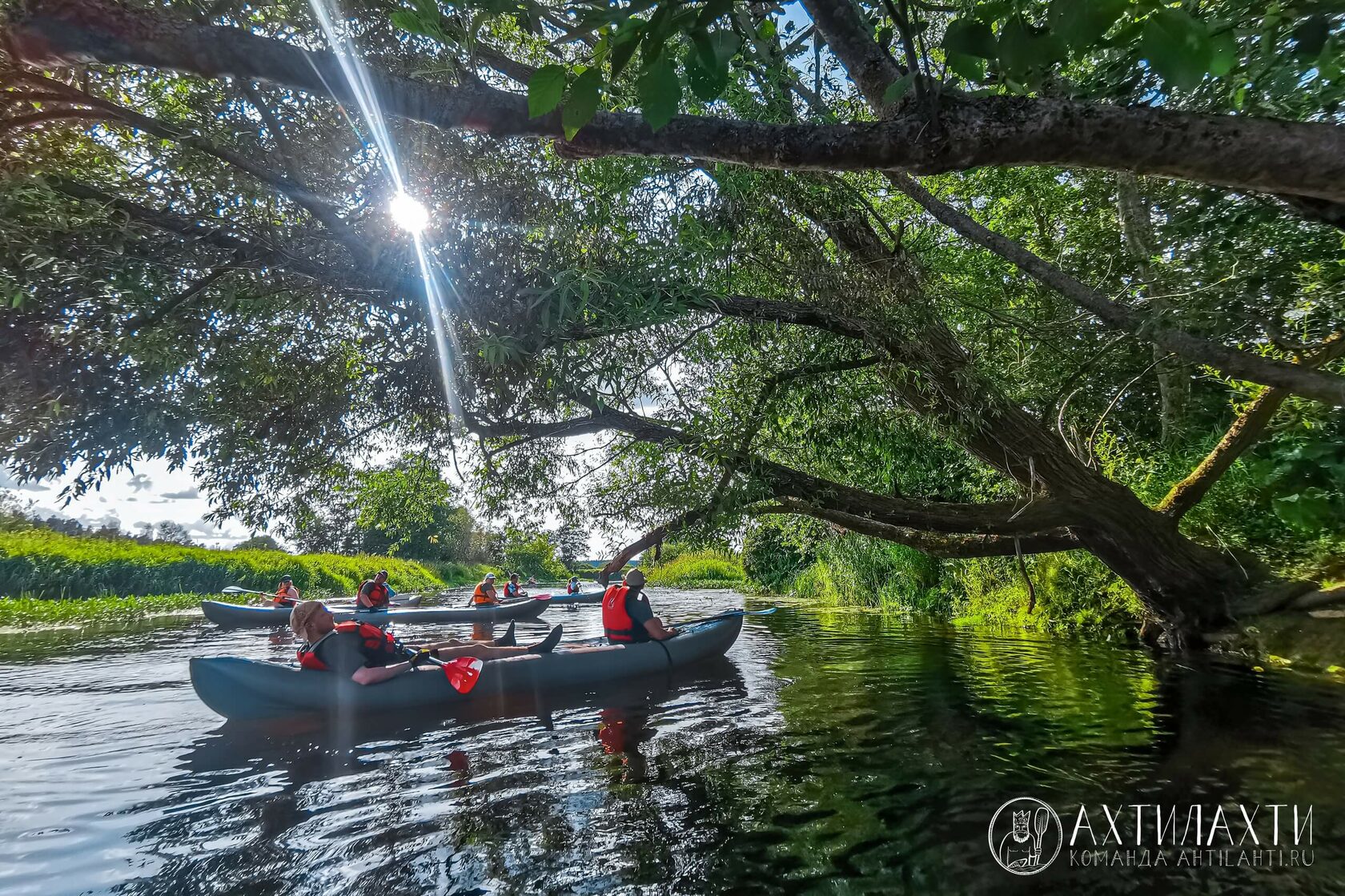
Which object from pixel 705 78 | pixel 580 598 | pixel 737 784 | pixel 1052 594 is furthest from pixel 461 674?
pixel 580 598

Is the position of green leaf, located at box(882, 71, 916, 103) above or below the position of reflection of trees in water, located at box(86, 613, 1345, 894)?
above

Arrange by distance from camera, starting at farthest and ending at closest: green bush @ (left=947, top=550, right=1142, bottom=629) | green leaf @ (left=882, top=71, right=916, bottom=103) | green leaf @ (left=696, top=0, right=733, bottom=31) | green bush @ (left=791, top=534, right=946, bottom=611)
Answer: green bush @ (left=791, top=534, right=946, bottom=611)
green bush @ (left=947, top=550, right=1142, bottom=629)
green leaf @ (left=882, top=71, right=916, bottom=103)
green leaf @ (left=696, top=0, right=733, bottom=31)

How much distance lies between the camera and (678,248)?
5.05 meters

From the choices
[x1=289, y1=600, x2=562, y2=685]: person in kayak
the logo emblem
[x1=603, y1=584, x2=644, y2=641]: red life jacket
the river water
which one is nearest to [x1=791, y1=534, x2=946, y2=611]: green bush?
[x1=603, y1=584, x2=644, y2=641]: red life jacket

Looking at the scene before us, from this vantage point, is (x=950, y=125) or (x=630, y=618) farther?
(x=630, y=618)

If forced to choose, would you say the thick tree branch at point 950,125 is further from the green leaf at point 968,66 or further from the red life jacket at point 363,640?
the red life jacket at point 363,640

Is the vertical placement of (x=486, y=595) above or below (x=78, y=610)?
below

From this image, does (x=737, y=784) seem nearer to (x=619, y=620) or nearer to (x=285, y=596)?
(x=619, y=620)

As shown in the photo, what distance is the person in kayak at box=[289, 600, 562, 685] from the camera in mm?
6812

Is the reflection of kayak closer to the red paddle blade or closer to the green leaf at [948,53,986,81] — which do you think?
the red paddle blade

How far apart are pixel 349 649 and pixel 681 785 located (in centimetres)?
441

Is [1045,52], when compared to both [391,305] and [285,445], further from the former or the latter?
[285,445]

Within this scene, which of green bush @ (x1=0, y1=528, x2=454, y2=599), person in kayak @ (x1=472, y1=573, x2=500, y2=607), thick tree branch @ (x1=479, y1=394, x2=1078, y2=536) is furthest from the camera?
green bush @ (x1=0, y1=528, x2=454, y2=599)

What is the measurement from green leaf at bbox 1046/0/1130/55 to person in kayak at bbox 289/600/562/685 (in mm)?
7648
